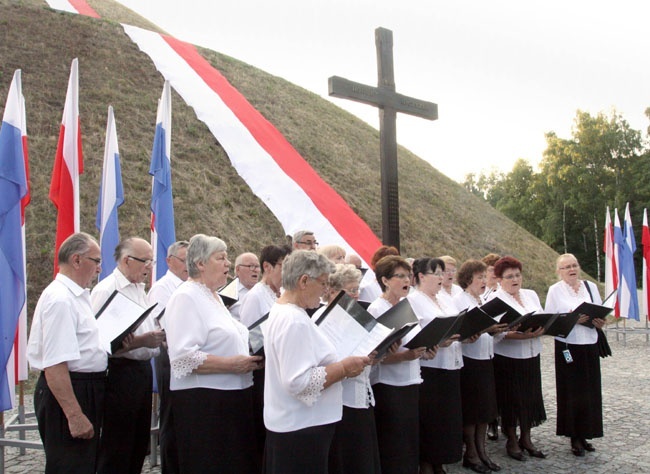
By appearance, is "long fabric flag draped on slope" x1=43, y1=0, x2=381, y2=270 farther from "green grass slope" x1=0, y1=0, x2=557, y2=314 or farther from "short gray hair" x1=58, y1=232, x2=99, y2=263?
"short gray hair" x1=58, y1=232, x2=99, y2=263

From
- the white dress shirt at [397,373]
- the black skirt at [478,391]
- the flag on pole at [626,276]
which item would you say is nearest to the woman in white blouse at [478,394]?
the black skirt at [478,391]

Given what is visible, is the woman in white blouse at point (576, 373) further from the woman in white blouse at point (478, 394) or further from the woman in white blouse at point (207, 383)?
the woman in white blouse at point (207, 383)

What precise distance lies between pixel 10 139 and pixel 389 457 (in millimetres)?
3510

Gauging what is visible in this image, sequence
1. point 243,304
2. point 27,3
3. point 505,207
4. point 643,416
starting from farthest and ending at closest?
1. point 505,207
2. point 27,3
3. point 643,416
4. point 243,304

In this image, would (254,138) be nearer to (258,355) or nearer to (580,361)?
(580,361)

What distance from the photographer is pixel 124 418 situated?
11.1 feet

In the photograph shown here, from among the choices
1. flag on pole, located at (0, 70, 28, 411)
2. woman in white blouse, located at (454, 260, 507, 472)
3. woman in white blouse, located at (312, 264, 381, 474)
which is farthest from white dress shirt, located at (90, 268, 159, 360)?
woman in white blouse, located at (454, 260, 507, 472)

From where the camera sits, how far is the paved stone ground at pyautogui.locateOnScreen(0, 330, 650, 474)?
4.47 meters

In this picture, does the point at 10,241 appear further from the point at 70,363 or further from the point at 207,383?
the point at 207,383

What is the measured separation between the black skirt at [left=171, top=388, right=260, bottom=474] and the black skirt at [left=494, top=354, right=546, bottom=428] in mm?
2613

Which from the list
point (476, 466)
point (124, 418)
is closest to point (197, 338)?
point (124, 418)

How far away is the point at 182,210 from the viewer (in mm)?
13188

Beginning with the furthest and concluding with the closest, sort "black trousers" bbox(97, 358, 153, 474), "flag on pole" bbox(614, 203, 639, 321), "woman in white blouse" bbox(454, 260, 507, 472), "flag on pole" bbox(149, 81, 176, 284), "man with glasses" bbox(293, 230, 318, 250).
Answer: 1. "flag on pole" bbox(614, 203, 639, 321)
2. "flag on pole" bbox(149, 81, 176, 284)
3. "man with glasses" bbox(293, 230, 318, 250)
4. "woman in white blouse" bbox(454, 260, 507, 472)
5. "black trousers" bbox(97, 358, 153, 474)

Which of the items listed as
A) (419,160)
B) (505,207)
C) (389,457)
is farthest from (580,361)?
(505,207)
